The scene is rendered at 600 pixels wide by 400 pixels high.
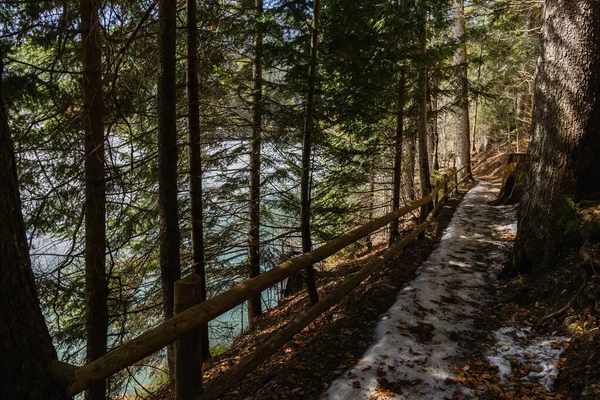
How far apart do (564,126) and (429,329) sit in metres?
3.41

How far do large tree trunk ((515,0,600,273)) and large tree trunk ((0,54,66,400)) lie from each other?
5.80 m

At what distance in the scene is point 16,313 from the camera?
6.01ft

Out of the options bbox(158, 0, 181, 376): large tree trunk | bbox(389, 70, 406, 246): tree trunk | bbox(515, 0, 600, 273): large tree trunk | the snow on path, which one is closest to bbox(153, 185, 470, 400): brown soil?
the snow on path

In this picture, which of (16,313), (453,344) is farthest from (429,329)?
(16,313)

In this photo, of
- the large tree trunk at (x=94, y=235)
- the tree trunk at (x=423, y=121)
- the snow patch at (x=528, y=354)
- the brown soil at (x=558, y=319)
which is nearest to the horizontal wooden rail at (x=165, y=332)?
the brown soil at (x=558, y=319)

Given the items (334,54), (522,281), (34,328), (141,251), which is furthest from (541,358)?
(141,251)

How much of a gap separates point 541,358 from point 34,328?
4392 millimetres

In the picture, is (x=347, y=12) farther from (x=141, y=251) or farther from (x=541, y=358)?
(x=141, y=251)

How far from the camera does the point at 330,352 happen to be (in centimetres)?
387

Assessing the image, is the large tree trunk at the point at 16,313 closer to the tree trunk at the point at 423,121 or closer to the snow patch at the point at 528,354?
the snow patch at the point at 528,354

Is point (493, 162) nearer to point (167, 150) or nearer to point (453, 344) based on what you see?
point (453, 344)

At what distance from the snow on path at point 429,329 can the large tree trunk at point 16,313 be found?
7.27 ft

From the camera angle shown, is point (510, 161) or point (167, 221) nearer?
point (167, 221)

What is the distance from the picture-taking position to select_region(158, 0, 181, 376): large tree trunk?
4.29 meters
